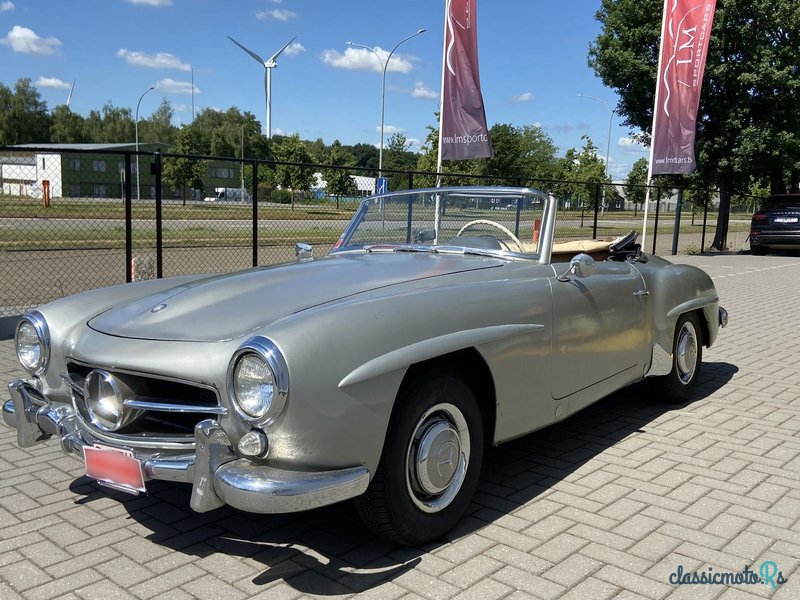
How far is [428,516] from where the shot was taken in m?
2.78

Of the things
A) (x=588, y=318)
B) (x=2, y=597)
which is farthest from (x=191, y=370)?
(x=588, y=318)

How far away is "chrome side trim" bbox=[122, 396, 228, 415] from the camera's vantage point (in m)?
2.40

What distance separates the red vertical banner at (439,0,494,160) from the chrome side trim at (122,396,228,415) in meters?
8.52

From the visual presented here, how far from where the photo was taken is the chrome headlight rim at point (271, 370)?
2.25 m

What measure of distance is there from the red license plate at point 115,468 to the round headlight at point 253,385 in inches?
19.3

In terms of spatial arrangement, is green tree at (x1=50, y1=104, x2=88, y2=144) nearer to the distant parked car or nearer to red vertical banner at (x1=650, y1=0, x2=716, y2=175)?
the distant parked car

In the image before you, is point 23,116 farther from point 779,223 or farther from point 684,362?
point 684,362

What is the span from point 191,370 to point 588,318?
207 centimetres

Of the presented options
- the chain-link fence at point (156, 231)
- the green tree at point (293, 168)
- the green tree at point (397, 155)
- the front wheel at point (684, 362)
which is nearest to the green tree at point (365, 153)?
the green tree at point (397, 155)

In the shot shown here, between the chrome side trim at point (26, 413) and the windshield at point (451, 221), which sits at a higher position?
the windshield at point (451, 221)

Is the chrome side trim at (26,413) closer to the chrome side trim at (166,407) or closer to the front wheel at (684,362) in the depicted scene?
the chrome side trim at (166,407)

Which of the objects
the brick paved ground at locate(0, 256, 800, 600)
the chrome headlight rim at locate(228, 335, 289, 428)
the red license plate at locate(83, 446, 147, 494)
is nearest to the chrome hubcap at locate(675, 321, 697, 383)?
the brick paved ground at locate(0, 256, 800, 600)

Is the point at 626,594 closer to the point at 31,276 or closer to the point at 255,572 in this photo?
the point at 255,572

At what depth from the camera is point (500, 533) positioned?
2.98m
